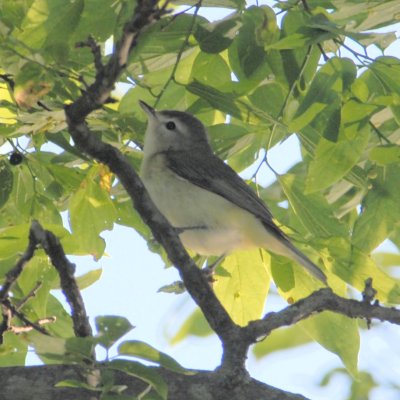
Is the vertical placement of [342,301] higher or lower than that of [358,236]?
lower

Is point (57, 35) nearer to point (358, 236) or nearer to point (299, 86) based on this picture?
point (299, 86)

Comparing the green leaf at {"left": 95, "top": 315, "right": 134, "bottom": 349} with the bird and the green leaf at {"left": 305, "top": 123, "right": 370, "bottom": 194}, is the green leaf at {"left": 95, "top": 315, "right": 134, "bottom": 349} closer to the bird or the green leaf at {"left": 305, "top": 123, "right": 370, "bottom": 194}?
the green leaf at {"left": 305, "top": 123, "right": 370, "bottom": 194}

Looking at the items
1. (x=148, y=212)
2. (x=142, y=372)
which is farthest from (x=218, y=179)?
(x=142, y=372)

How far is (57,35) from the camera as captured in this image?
3836 millimetres

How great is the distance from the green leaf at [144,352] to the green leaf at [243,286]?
2.23 meters

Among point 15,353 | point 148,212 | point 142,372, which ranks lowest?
point 142,372

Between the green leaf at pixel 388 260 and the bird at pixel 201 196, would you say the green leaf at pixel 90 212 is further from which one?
the green leaf at pixel 388 260

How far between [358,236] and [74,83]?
66.2 inches

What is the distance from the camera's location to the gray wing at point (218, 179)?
5.53 m

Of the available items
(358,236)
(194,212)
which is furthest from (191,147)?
(358,236)

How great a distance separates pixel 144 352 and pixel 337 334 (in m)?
2.19

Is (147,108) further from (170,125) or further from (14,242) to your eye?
(14,242)

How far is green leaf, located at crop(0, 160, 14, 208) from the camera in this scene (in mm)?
4816

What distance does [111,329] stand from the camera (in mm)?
2652
